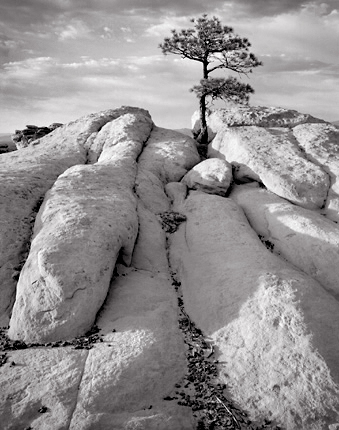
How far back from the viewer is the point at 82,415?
779cm

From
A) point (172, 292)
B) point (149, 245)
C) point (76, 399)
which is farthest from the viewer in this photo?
point (149, 245)

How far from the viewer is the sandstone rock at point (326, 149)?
677 inches

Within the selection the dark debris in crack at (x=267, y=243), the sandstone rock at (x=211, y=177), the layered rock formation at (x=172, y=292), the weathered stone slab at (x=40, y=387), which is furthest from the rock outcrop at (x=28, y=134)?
the weathered stone slab at (x=40, y=387)

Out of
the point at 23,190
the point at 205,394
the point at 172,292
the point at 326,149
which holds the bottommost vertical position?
the point at 205,394

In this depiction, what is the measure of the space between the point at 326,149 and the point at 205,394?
53.6 ft

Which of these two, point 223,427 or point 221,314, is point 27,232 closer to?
point 221,314

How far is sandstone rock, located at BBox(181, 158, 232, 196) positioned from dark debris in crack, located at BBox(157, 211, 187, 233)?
2.77m

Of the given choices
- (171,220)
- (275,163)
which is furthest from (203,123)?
(171,220)

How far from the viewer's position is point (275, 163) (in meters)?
18.9

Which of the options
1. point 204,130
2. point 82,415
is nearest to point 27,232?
point 82,415

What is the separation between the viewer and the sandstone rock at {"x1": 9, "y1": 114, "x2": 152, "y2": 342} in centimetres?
1032

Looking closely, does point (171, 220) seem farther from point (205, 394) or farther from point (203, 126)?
point (203, 126)

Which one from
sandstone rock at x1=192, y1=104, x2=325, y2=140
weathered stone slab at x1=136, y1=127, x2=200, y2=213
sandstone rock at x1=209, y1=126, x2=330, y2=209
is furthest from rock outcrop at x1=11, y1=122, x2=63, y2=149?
sandstone rock at x1=209, y1=126, x2=330, y2=209

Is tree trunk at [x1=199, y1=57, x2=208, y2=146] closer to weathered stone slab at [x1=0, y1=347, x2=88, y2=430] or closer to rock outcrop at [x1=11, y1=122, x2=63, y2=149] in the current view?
rock outcrop at [x1=11, y1=122, x2=63, y2=149]
